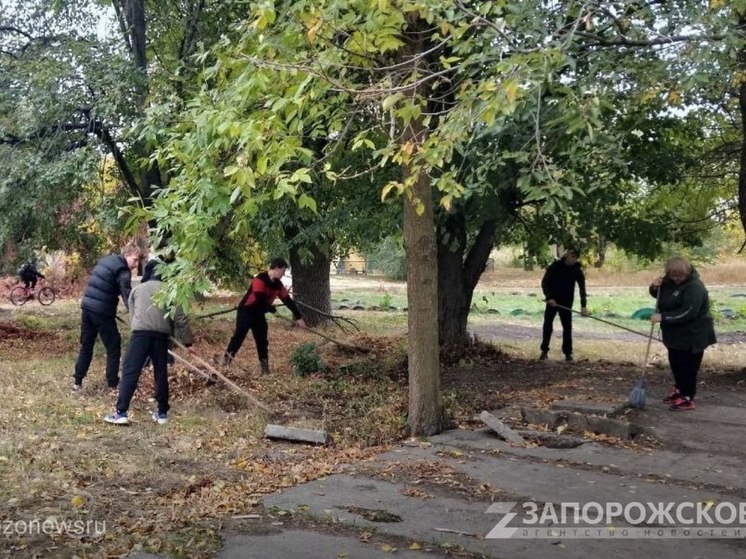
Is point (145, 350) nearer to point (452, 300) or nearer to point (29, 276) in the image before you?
point (452, 300)

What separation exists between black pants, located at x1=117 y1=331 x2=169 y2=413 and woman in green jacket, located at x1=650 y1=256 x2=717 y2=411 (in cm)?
546

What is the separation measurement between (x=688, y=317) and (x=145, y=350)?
5.92 metres

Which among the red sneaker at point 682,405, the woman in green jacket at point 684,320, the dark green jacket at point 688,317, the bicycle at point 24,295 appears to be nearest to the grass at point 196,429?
the red sneaker at point 682,405

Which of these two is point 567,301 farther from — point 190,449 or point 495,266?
point 495,266

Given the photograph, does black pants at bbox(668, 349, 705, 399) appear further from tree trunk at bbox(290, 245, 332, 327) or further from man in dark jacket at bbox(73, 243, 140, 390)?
tree trunk at bbox(290, 245, 332, 327)

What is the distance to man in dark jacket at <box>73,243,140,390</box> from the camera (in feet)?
31.5

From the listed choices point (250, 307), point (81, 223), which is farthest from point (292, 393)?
point (81, 223)

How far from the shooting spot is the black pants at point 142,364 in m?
8.12

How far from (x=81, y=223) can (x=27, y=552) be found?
406 inches

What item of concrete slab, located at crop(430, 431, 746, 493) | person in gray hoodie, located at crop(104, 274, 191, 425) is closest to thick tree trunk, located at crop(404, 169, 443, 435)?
concrete slab, located at crop(430, 431, 746, 493)

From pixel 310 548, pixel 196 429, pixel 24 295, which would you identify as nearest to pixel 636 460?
pixel 310 548

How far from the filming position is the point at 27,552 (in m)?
4.48

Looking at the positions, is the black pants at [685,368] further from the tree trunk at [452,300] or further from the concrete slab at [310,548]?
the concrete slab at [310,548]

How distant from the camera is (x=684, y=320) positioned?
863 cm
